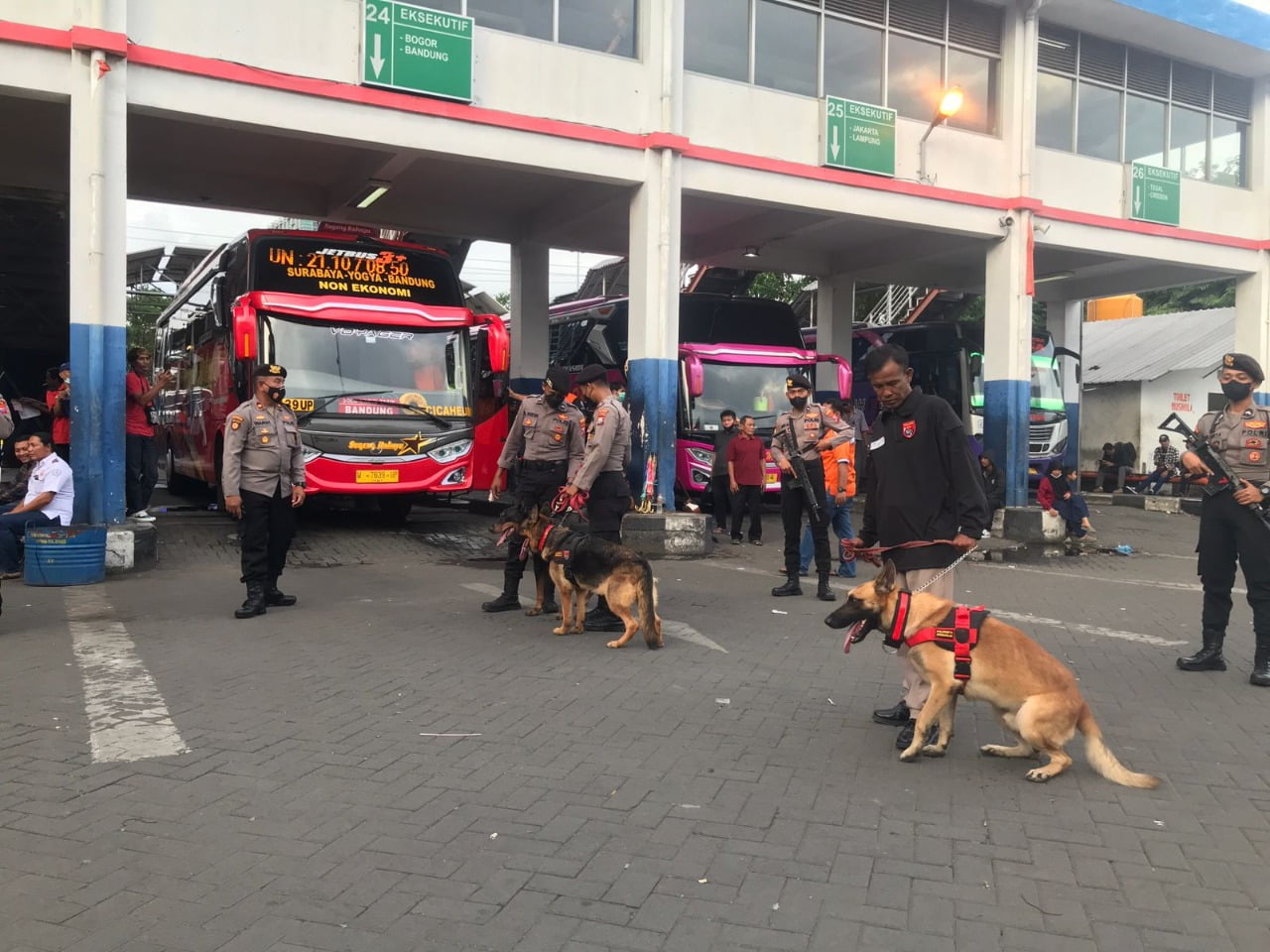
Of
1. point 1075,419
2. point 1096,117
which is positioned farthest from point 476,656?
point 1075,419

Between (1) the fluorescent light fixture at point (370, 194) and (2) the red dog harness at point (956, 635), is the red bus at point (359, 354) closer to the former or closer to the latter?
(1) the fluorescent light fixture at point (370, 194)

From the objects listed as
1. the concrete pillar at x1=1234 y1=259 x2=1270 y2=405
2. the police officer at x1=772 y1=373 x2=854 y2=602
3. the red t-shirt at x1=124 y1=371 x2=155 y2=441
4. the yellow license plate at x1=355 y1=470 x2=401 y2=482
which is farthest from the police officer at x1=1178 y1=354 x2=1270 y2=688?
the concrete pillar at x1=1234 y1=259 x2=1270 y2=405

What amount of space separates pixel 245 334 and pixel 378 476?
205 cm

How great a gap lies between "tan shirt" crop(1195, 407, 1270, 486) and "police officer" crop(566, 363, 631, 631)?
3.77 metres

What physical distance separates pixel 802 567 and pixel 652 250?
14.0 ft

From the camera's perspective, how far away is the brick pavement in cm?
307

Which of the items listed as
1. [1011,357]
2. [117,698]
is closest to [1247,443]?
[117,698]

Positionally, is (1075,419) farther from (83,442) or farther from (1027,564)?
(83,442)

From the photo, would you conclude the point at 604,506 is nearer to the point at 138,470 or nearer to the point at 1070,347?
the point at 138,470

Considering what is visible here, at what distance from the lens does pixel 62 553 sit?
28.3 feet

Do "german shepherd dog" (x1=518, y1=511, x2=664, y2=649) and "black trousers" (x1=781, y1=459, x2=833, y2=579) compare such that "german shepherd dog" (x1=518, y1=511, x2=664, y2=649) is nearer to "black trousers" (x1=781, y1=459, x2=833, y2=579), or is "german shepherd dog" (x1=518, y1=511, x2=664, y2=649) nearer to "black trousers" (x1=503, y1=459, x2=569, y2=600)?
"black trousers" (x1=503, y1=459, x2=569, y2=600)

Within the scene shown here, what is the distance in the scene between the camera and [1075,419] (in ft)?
69.9

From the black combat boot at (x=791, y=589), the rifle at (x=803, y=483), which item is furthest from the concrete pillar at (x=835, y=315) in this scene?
the black combat boot at (x=791, y=589)

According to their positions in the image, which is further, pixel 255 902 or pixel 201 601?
pixel 201 601
